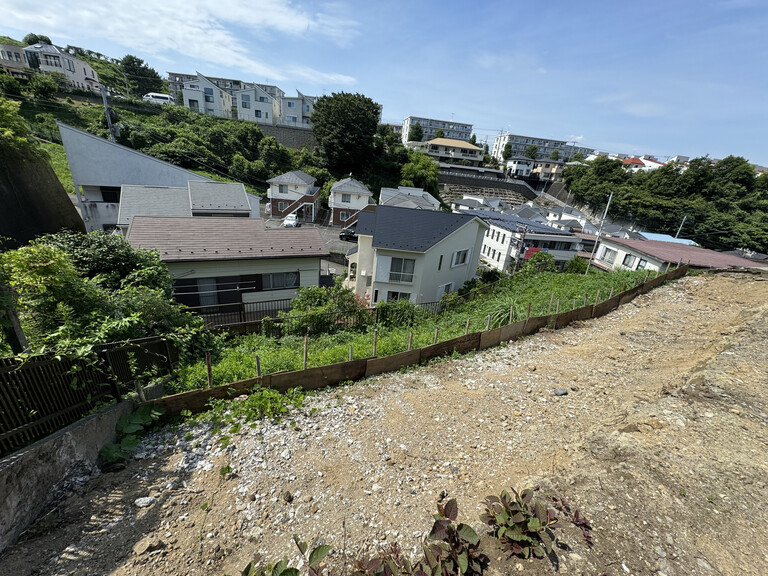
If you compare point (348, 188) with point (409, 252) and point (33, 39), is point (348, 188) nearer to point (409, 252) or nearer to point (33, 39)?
point (409, 252)

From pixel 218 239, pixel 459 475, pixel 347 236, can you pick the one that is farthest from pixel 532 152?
pixel 459 475

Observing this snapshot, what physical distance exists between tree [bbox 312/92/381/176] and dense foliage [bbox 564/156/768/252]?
4114 cm

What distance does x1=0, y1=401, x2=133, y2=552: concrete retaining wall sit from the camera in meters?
3.44

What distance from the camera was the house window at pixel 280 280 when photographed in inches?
489

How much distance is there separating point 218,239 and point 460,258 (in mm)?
12864

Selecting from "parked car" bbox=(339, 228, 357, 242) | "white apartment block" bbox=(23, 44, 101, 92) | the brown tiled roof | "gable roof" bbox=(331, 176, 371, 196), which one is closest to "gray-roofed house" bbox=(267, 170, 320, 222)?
"gable roof" bbox=(331, 176, 371, 196)

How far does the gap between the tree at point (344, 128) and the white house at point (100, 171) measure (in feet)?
83.3

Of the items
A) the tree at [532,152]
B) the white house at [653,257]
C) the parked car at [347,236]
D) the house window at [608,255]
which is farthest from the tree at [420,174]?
the tree at [532,152]

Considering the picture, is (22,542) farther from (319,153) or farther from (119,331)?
(319,153)

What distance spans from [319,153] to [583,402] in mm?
44137

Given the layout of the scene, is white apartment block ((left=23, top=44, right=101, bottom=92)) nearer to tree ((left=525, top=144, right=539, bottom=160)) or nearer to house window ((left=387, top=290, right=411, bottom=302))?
house window ((left=387, top=290, right=411, bottom=302))

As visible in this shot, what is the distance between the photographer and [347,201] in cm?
3547

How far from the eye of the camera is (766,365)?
23.7ft

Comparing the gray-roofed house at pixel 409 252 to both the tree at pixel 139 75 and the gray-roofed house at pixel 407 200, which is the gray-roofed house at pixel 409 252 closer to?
the gray-roofed house at pixel 407 200
